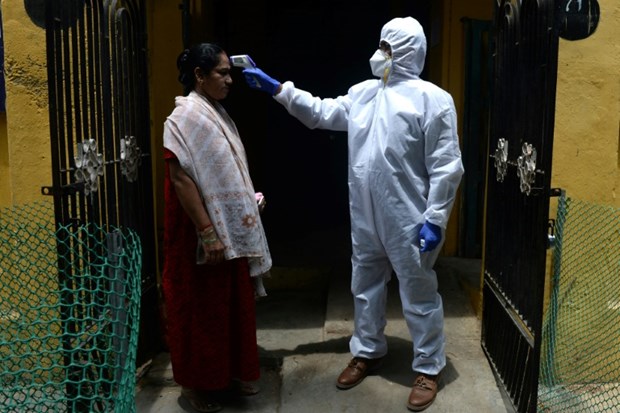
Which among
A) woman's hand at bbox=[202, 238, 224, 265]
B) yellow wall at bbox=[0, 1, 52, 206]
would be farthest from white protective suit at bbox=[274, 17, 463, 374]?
yellow wall at bbox=[0, 1, 52, 206]

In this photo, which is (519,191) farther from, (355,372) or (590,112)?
(355,372)

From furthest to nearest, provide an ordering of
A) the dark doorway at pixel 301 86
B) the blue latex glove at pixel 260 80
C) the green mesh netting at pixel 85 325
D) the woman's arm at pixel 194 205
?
the dark doorway at pixel 301 86 < the blue latex glove at pixel 260 80 < the woman's arm at pixel 194 205 < the green mesh netting at pixel 85 325

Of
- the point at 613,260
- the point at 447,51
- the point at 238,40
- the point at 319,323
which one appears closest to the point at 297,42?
the point at 238,40

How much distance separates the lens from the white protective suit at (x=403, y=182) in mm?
3189

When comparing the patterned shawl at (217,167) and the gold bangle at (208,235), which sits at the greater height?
the patterned shawl at (217,167)

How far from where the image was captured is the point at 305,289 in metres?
5.15

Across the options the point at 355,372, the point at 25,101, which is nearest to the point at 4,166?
the point at 25,101

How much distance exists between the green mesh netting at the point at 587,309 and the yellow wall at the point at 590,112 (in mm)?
164

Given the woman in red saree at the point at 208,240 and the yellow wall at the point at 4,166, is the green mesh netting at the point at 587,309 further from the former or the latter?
the yellow wall at the point at 4,166

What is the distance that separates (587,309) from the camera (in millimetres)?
3973

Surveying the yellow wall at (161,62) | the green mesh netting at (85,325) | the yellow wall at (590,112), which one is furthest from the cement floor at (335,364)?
the yellow wall at (161,62)

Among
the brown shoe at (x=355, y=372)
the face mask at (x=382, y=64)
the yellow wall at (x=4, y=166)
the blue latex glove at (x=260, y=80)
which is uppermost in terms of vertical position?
the face mask at (x=382, y=64)

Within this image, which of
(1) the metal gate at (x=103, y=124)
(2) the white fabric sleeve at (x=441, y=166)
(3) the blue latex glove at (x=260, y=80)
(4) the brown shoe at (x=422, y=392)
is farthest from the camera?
(3) the blue latex glove at (x=260, y=80)

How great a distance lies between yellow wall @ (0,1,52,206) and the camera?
3.70 meters
